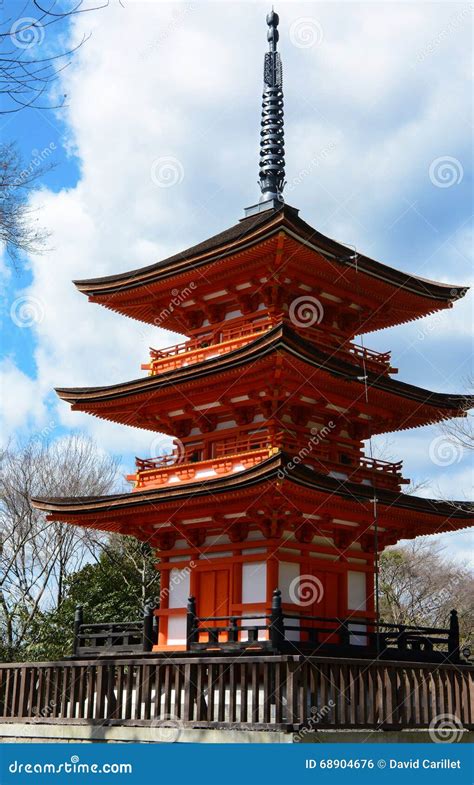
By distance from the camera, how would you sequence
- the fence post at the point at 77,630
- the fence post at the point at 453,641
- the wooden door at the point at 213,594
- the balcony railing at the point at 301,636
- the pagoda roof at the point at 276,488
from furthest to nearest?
the fence post at the point at 77,630, the wooden door at the point at 213,594, the fence post at the point at 453,641, the pagoda roof at the point at 276,488, the balcony railing at the point at 301,636

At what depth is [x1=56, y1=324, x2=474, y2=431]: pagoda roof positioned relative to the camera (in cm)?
1905

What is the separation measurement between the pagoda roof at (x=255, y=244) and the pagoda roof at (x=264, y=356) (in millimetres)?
2455

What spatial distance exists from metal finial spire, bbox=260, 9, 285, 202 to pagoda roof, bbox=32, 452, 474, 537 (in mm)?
9446

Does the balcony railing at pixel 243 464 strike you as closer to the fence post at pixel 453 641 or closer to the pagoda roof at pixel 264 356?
the pagoda roof at pixel 264 356

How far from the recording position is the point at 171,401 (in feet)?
73.5

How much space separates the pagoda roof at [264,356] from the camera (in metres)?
19.0

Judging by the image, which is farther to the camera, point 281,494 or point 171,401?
point 171,401

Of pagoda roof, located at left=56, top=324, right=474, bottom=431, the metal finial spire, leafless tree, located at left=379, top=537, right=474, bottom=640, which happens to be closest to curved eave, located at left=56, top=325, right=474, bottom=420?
pagoda roof, located at left=56, top=324, right=474, bottom=431

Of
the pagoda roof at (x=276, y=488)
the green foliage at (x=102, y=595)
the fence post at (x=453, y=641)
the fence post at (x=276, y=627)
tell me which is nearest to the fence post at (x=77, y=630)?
the pagoda roof at (x=276, y=488)

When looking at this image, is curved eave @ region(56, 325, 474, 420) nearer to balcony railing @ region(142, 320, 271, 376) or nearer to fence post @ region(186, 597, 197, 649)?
balcony railing @ region(142, 320, 271, 376)

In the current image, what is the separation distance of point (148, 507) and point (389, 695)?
24.0 feet
